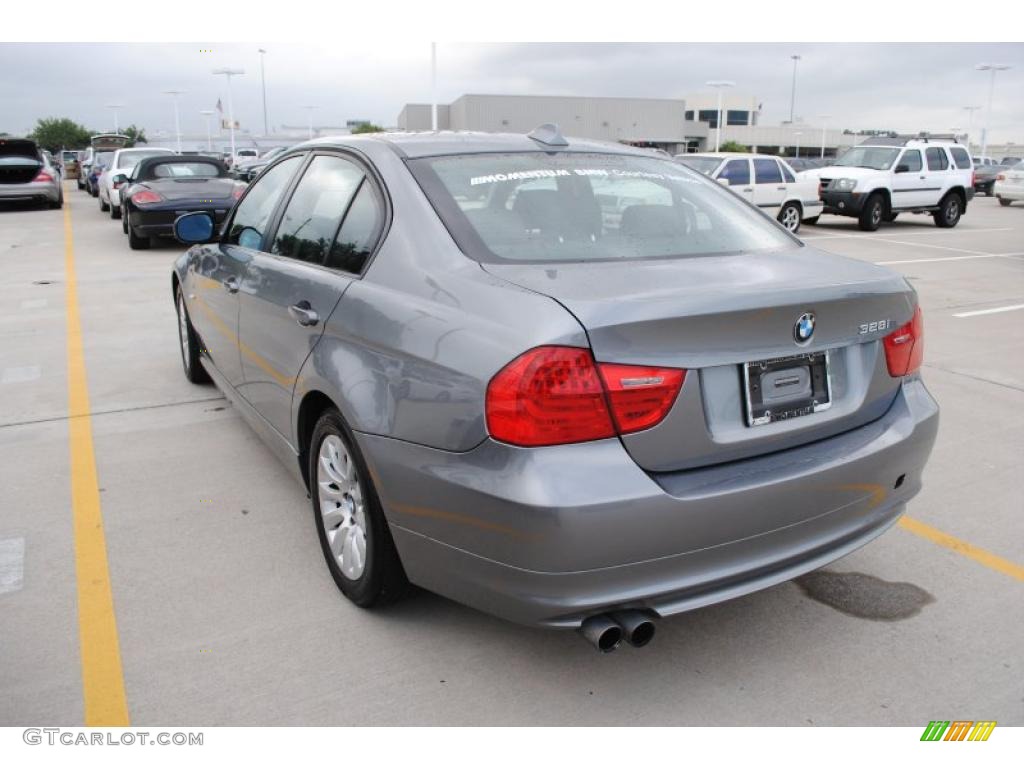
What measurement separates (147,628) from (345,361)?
3.84 feet

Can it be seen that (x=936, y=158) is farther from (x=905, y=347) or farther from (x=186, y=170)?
(x=905, y=347)

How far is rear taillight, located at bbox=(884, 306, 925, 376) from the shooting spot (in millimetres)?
2934

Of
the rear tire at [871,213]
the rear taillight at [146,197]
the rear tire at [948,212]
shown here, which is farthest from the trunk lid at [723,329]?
the rear tire at [948,212]

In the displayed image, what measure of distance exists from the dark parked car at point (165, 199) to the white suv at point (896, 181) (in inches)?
456

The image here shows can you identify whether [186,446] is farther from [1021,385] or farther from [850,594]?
[1021,385]

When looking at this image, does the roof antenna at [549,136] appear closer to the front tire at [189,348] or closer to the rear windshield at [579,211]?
the rear windshield at [579,211]

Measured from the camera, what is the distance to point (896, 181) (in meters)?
18.3

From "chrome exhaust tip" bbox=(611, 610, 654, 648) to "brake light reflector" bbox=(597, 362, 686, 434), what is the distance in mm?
508

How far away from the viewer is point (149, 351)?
7.09 meters

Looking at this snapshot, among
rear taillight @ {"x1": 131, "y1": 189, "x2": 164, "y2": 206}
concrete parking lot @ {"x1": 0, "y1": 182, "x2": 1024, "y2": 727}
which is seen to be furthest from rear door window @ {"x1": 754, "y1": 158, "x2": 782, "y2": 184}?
concrete parking lot @ {"x1": 0, "y1": 182, "x2": 1024, "y2": 727}

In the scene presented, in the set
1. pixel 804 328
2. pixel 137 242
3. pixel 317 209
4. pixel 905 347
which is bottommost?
pixel 137 242

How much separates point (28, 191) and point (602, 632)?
22782 mm

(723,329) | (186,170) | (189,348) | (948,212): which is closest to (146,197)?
(186,170)

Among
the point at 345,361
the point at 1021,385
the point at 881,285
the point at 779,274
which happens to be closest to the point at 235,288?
A: the point at 345,361
